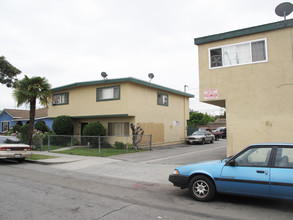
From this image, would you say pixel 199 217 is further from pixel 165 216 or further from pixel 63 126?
pixel 63 126

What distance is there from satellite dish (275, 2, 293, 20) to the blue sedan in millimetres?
7980

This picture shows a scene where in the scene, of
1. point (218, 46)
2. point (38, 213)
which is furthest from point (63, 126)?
point (38, 213)

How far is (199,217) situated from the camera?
4.80 m

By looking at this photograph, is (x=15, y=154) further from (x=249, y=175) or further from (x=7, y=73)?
(x=7, y=73)

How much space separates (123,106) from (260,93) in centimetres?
990


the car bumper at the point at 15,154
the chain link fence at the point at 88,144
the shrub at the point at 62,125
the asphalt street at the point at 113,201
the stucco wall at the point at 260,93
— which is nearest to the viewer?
the asphalt street at the point at 113,201

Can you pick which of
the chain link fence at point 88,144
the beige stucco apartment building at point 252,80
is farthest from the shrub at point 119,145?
the beige stucco apartment building at point 252,80

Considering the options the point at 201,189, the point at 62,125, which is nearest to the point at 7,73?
the point at 62,125

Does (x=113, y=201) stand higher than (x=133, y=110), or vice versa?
(x=133, y=110)

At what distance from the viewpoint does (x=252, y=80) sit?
11406 millimetres

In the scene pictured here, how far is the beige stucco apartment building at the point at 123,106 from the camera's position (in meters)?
18.5

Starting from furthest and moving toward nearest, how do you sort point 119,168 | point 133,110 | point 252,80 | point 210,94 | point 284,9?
point 133,110 → point 210,94 → point 252,80 → point 119,168 → point 284,9

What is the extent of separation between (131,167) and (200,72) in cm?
599

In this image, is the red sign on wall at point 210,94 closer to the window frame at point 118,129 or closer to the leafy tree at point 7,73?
the window frame at point 118,129
